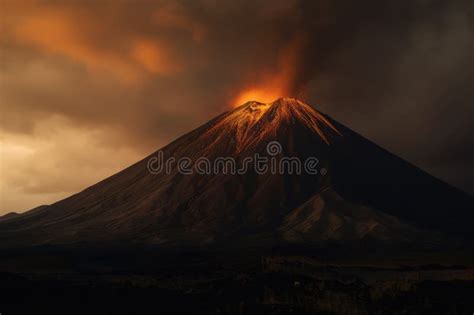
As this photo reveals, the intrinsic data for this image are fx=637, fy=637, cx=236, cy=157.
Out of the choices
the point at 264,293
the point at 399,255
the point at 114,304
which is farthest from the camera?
the point at 399,255

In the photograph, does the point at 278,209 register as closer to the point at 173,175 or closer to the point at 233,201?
the point at 233,201

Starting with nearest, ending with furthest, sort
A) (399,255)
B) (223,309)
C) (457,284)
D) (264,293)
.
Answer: (223,309) → (264,293) → (457,284) → (399,255)

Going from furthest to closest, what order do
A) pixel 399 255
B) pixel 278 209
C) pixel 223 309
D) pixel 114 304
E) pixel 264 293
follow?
pixel 278 209, pixel 399 255, pixel 264 293, pixel 114 304, pixel 223 309

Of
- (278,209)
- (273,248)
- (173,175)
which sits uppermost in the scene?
(173,175)

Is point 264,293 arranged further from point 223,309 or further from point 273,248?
point 273,248

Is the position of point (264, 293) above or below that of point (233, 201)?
below

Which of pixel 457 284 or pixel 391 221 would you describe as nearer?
pixel 457 284

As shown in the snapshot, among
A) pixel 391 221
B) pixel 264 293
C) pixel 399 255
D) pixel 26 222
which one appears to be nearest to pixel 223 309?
pixel 264 293

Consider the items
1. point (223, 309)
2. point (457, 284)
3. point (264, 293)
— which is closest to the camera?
point (223, 309)

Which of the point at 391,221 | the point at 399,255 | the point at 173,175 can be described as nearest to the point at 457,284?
the point at 399,255
